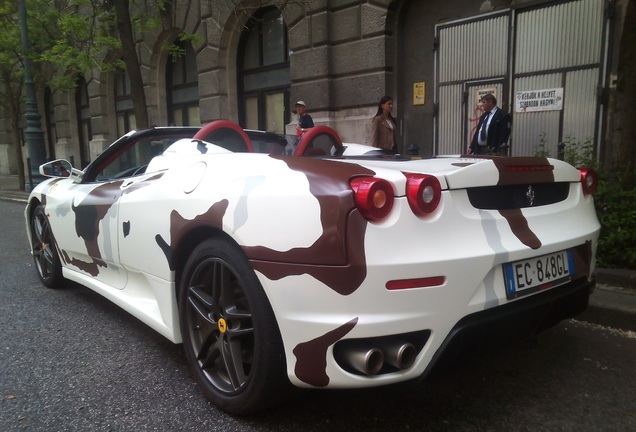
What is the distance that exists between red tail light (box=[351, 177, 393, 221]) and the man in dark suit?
5241 mm

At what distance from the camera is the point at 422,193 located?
1866 millimetres

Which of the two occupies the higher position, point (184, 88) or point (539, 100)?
point (184, 88)

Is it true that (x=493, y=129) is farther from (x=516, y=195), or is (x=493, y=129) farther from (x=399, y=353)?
(x=399, y=353)

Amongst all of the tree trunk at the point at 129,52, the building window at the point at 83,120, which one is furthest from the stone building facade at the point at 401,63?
the building window at the point at 83,120

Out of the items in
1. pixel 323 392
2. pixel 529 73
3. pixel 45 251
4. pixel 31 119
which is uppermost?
pixel 529 73

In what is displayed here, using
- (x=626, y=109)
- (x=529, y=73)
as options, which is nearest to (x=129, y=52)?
(x=529, y=73)

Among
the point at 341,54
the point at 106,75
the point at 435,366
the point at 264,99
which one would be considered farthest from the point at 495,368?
the point at 106,75

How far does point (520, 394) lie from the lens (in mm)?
2426

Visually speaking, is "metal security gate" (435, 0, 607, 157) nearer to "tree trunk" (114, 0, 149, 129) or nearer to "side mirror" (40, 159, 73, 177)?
"tree trunk" (114, 0, 149, 129)

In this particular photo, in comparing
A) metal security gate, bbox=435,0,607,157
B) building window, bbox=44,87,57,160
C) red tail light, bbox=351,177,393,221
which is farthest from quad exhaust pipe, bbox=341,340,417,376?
building window, bbox=44,87,57,160

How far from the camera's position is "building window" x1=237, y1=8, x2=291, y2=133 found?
11883 mm

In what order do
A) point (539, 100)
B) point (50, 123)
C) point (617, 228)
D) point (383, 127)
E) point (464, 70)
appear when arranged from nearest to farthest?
point (617, 228), point (383, 127), point (539, 100), point (464, 70), point (50, 123)

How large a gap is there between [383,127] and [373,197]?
5656 millimetres

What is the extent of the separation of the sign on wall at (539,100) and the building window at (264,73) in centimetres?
565
